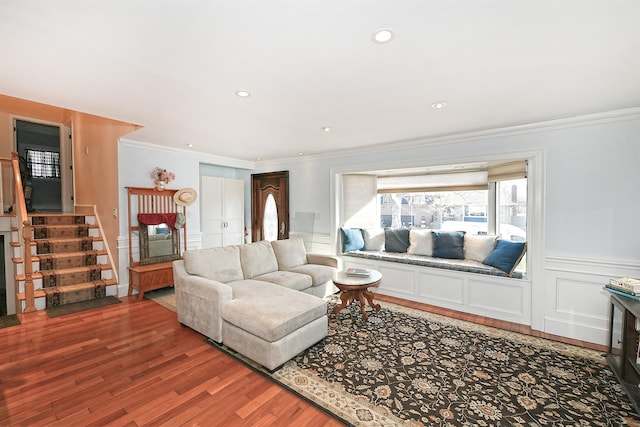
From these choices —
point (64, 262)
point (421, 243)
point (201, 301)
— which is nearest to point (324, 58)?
point (201, 301)

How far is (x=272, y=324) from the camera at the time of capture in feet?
7.56

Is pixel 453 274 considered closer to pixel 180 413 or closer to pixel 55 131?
pixel 180 413

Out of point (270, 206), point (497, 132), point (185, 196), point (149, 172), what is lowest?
point (270, 206)

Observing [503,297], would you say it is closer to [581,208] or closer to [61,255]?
[581,208]

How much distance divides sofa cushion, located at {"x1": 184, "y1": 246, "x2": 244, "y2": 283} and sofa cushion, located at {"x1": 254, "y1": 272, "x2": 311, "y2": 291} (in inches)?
14.1

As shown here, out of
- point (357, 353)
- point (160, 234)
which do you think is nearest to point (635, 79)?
point (357, 353)

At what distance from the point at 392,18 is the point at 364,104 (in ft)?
3.95

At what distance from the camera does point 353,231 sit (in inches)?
198

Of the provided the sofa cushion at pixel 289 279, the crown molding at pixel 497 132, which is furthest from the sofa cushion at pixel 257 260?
the crown molding at pixel 497 132

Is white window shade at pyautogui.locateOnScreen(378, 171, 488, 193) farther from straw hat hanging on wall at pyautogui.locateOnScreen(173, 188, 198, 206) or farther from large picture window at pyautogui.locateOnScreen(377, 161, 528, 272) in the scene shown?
straw hat hanging on wall at pyautogui.locateOnScreen(173, 188, 198, 206)

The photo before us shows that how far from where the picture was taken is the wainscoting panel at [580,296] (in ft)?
9.30

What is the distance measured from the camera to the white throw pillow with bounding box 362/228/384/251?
199 inches

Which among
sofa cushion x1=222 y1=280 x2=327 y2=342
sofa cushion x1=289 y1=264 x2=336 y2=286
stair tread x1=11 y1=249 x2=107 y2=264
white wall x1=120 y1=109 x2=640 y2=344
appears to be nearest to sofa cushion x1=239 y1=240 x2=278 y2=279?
sofa cushion x1=289 y1=264 x2=336 y2=286

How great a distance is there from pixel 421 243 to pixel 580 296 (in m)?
2.02
